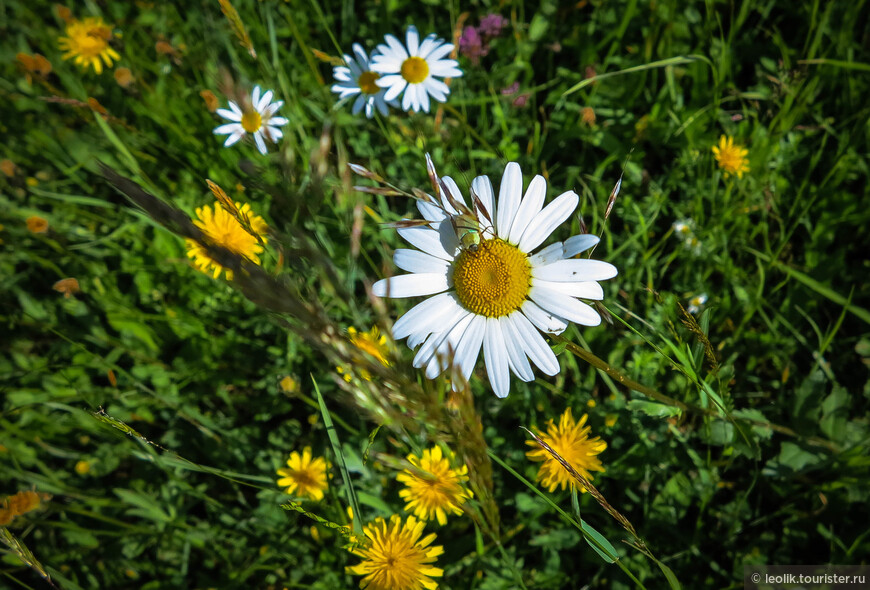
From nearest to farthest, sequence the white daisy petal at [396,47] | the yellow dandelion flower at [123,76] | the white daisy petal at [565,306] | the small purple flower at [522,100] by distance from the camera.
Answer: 1. the white daisy petal at [565,306]
2. the white daisy petal at [396,47]
3. the small purple flower at [522,100]
4. the yellow dandelion flower at [123,76]

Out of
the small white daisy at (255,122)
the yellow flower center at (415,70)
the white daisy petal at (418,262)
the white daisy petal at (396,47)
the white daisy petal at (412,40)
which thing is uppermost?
the white daisy petal at (412,40)

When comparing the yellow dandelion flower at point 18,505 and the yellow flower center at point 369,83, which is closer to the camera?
the yellow dandelion flower at point 18,505

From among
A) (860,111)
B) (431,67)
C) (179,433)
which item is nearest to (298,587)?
(179,433)

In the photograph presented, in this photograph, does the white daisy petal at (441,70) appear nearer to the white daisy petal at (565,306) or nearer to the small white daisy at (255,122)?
the small white daisy at (255,122)

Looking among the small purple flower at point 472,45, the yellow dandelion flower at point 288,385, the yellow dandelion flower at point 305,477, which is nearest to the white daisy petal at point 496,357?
the yellow dandelion flower at point 305,477

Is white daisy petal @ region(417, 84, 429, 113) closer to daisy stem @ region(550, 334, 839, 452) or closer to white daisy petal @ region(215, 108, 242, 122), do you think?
white daisy petal @ region(215, 108, 242, 122)
